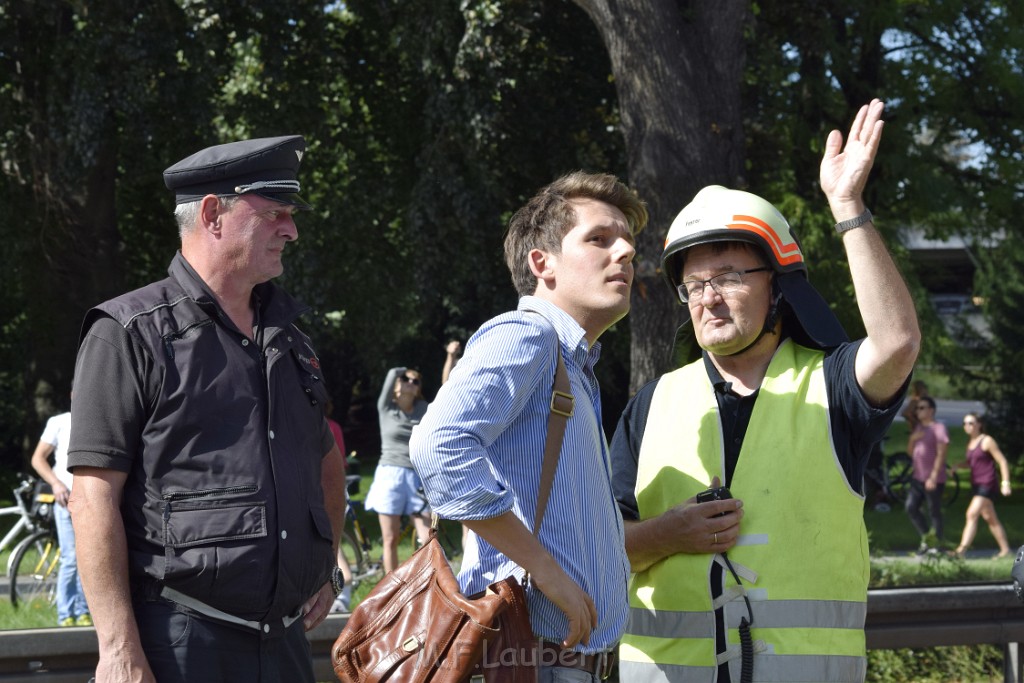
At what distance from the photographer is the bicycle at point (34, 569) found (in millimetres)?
9789

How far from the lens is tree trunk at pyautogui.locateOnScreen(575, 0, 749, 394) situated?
8461 millimetres

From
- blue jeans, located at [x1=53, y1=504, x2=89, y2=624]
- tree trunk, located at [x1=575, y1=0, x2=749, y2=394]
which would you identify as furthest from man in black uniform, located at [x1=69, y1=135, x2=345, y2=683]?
blue jeans, located at [x1=53, y1=504, x2=89, y2=624]

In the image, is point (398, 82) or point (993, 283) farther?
point (993, 283)

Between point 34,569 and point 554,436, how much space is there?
837cm

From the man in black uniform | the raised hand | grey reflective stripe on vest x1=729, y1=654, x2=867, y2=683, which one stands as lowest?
grey reflective stripe on vest x1=729, y1=654, x2=867, y2=683

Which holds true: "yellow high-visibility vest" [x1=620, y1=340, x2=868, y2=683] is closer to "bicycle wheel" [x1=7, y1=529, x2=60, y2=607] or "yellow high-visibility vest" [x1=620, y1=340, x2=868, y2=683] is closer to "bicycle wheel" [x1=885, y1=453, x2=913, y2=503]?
"bicycle wheel" [x1=7, y1=529, x2=60, y2=607]

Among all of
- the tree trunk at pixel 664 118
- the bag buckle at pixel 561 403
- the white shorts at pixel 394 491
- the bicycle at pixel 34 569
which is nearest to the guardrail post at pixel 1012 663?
the tree trunk at pixel 664 118

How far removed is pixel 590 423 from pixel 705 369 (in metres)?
0.56

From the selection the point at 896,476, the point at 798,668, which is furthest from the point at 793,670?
the point at 896,476

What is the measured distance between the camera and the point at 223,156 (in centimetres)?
298

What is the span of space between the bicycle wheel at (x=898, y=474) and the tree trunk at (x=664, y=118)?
1364cm

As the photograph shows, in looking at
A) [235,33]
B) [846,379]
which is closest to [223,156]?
[846,379]

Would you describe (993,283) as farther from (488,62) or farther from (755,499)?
(755,499)

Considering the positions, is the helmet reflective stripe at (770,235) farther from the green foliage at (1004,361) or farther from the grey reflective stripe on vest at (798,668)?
the green foliage at (1004,361)
